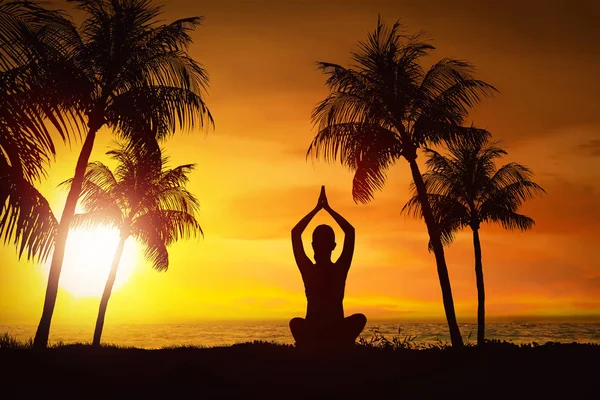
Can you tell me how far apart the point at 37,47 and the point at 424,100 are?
38.6 ft

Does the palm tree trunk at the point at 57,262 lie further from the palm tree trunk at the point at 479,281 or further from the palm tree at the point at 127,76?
the palm tree trunk at the point at 479,281

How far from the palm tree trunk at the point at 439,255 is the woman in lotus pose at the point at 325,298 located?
9143mm

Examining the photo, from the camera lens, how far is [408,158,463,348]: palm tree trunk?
1789 centimetres

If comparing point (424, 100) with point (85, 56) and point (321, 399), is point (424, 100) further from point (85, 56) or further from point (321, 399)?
point (321, 399)

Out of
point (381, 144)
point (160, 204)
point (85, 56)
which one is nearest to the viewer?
point (85, 56)

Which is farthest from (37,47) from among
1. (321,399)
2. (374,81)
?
(374,81)

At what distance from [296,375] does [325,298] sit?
1559mm

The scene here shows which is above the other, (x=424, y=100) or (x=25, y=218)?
(x=424, y=100)

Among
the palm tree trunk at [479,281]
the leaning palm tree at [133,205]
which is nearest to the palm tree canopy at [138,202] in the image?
the leaning palm tree at [133,205]

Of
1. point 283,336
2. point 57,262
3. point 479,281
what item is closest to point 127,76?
point 57,262

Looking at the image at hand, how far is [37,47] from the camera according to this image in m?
9.64

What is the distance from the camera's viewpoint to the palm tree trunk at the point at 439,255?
58.7 feet

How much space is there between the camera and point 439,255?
18.0 meters

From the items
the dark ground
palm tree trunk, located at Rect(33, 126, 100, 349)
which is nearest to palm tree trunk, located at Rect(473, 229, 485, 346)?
palm tree trunk, located at Rect(33, 126, 100, 349)
